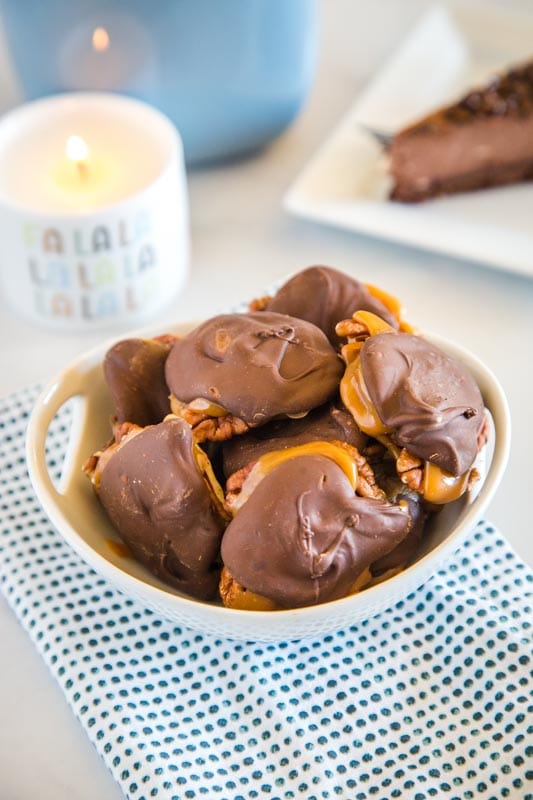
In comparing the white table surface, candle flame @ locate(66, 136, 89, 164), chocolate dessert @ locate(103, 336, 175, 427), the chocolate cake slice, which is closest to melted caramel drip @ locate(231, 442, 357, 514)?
chocolate dessert @ locate(103, 336, 175, 427)

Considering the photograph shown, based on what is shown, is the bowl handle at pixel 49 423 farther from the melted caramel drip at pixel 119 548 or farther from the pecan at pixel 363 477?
the pecan at pixel 363 477

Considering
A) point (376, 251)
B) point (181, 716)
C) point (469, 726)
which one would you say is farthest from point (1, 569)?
point (376, 251)

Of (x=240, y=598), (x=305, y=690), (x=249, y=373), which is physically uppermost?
(x=249, y=373)

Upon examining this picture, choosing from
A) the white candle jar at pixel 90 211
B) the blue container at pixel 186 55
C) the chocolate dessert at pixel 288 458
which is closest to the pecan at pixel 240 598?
the chocolate dessert at pixel 288 458

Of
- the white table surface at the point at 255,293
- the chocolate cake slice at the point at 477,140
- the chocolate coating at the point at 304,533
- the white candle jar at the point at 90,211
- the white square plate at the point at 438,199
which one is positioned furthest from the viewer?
the chocolate cake slice at the point at 477,140

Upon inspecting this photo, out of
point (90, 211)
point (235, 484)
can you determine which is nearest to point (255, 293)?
point (90, 211)

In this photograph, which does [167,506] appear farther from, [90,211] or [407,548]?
[90,211]

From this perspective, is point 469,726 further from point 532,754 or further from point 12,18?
point 12,18
